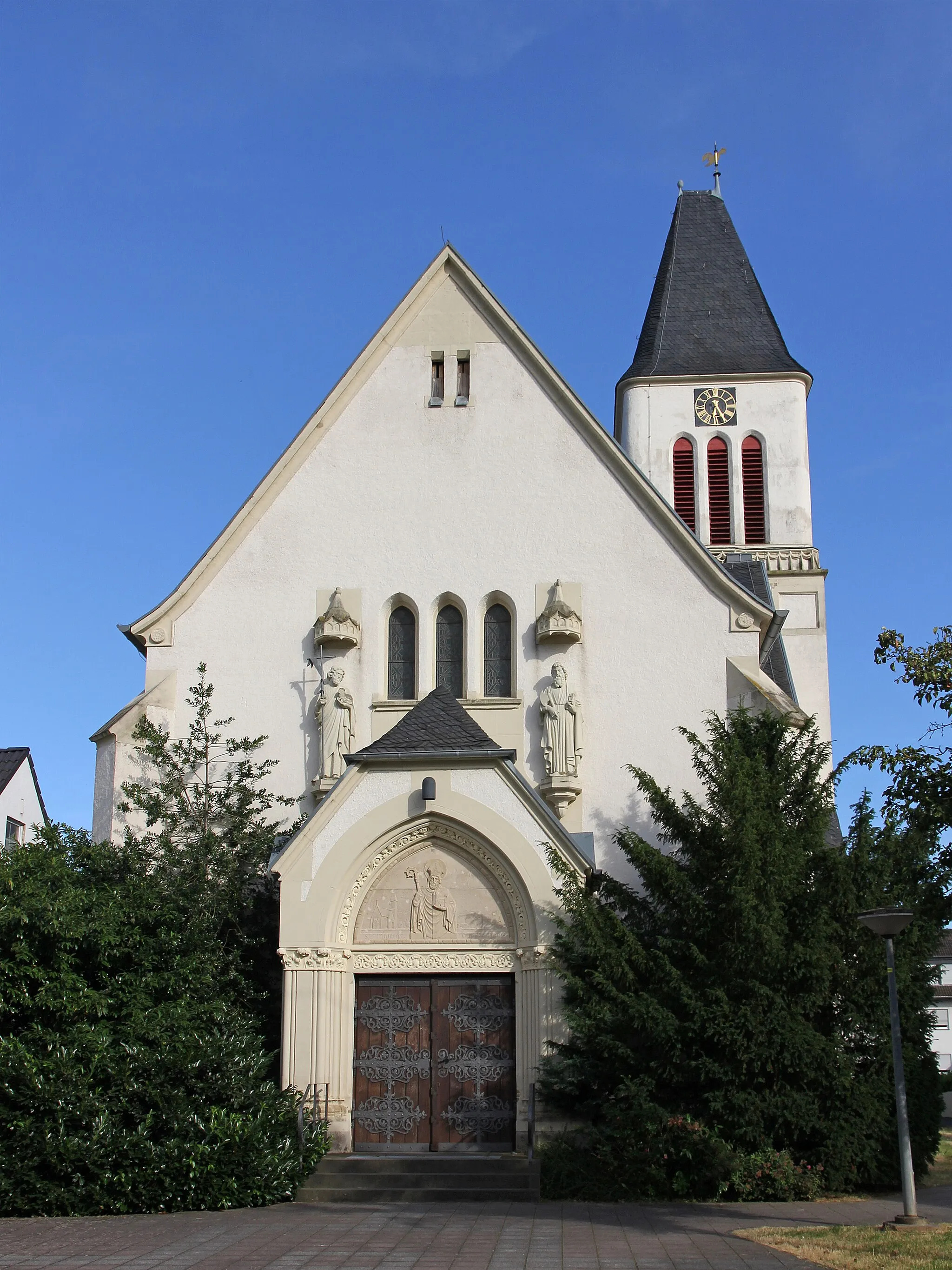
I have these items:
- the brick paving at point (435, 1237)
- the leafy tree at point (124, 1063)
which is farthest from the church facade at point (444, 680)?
the brick paving at point (435, 1237)

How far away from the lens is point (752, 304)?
4034 centimetres

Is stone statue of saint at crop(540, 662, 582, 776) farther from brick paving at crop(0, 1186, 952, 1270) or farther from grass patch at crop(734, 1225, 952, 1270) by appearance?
grass patch at crop(734, 1225, 952, 1270)

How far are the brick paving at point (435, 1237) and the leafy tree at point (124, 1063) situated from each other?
1.26 feet

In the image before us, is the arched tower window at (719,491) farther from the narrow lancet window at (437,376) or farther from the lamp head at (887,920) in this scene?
the lamp head at (887,920)

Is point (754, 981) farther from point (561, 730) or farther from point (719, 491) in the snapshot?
point (719, 491)

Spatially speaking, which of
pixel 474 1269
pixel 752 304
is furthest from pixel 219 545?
pixel 752 304

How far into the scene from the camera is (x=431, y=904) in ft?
60.6

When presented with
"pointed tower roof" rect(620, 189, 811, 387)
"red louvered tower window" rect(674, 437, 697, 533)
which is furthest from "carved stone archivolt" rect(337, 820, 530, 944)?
"pointed tower roof" rect(620, 189, 811, 387)

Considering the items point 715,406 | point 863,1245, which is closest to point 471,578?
point 863,1245

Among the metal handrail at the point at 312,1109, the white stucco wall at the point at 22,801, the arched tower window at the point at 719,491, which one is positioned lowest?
the metal handrail at the point at 312,1109

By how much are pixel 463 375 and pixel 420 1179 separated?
1240 centimetres

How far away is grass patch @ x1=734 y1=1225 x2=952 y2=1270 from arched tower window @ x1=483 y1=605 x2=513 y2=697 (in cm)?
937

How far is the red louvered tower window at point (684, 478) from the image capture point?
37.8 metres

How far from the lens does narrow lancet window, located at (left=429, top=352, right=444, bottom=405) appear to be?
22594mm
